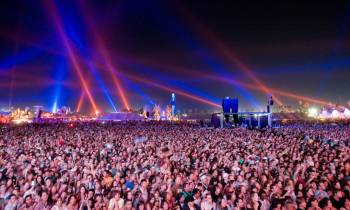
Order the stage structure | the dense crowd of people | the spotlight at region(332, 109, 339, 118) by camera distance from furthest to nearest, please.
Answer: the spotlight at region(332, 109, 339, 118) < the stage structure < the dense crowd of people

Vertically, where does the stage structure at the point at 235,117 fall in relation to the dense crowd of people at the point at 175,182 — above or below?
above

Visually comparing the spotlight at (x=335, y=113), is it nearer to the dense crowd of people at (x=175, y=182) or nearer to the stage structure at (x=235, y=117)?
the stage structure at (x=235, y=117)

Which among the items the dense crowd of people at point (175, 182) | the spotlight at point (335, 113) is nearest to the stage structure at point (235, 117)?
the dense crowd of people at point (175, 182)

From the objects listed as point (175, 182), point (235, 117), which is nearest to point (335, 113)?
point (235, 117)

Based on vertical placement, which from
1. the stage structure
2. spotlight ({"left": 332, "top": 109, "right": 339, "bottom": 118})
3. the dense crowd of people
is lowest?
the dense crowd of people

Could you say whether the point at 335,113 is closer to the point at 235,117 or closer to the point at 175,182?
the point at 235,117

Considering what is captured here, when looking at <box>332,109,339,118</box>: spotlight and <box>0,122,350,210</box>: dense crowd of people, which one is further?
<box>332,109,339,118</box>: spotlight

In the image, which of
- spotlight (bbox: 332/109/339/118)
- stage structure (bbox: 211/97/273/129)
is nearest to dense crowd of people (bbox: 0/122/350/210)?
stage structure (bbox: 211/97/273/129)

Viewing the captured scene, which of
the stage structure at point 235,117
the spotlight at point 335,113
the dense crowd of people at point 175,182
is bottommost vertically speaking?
the dense crowd of people at point 175,182

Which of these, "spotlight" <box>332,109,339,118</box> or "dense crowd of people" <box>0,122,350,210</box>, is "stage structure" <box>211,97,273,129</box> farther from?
"spotlight" <box>332,109,339,118</box>

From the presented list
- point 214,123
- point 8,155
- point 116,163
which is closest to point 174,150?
point 116,163

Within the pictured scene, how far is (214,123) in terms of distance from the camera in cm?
4103

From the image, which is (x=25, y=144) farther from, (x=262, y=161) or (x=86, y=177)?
(x=262, y=161)

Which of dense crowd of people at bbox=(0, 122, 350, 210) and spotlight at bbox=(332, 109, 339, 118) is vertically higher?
spotlight at bbox=(332, 109, 339, 118)
